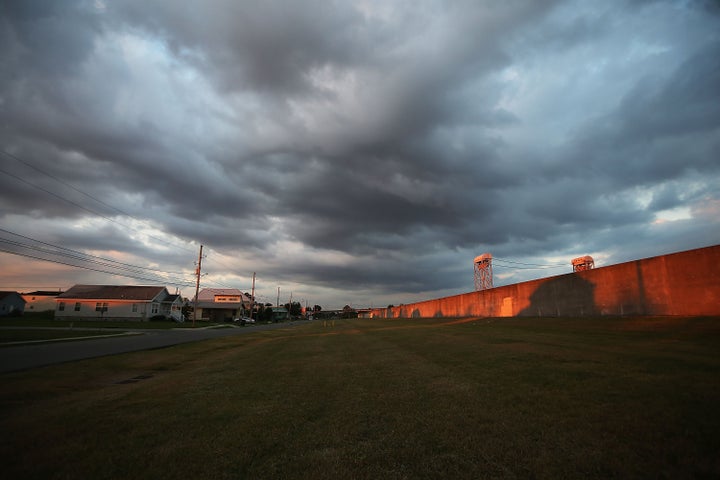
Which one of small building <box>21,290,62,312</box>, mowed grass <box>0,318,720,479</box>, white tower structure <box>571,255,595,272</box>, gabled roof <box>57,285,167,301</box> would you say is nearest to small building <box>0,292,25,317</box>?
small building <box>21,290,62,312</box>

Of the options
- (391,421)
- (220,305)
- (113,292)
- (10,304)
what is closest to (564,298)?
(391,421)

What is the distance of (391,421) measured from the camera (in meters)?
4.51

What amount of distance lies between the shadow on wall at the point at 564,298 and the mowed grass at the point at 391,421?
10.2 metres

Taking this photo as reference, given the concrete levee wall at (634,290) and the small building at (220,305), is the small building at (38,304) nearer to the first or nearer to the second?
the small building at (220,305)

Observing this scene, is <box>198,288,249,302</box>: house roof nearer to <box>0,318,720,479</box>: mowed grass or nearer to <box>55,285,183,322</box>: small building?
<box>55,285,183,322</box>: small building

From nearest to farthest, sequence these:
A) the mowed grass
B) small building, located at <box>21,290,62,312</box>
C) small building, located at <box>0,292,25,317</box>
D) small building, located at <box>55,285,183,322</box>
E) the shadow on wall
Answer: the mowed grass, the shadow on wall, small building, located at <box>55,285,183,322</box>, small building, located at <box>0,292,25,317</box>, small building, located at <box>21,290,62,312</box>

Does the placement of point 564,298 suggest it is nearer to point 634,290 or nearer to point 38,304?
point 634,290

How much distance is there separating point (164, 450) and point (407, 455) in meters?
2.76

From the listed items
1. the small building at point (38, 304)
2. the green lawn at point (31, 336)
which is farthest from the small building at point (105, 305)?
the green lawn at point (31, 336)

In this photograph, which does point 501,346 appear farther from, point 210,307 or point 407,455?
point 210,307

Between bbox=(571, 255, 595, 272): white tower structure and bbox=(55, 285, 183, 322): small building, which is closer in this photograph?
bbox=(571, 255, 595, 272): white tower structure

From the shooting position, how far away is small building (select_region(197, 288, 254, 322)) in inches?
3553

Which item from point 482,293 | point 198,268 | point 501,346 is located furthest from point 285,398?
point 198,268

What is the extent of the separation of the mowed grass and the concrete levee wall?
6.30 meters
